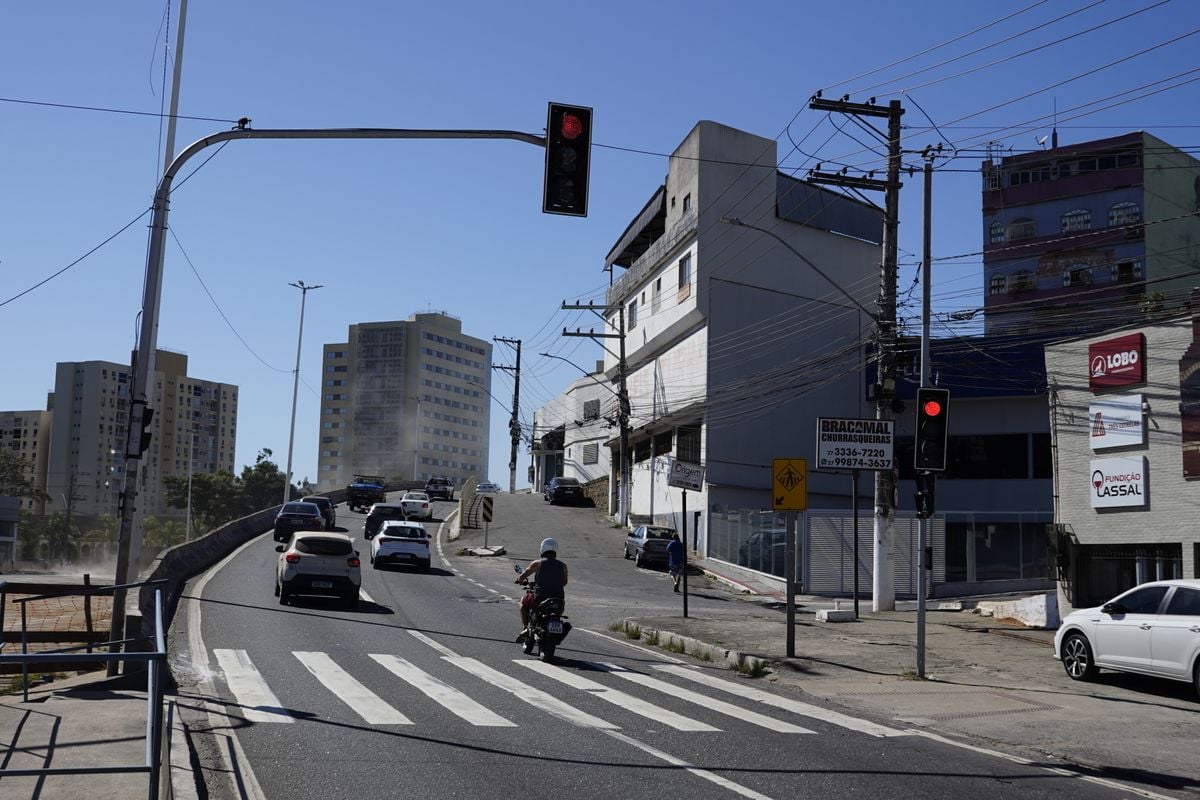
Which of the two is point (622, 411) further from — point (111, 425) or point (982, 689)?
point (111, 425)

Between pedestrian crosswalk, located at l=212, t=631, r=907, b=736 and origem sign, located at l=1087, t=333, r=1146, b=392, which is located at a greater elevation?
origem sign, located at l=1087, t=333, r=1146, b=392

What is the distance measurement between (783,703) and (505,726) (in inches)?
150

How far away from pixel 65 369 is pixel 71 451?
1166cm

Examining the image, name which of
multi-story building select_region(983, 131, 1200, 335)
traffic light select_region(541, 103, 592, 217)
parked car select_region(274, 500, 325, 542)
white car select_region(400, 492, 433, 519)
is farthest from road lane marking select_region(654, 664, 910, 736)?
multi-story building select_region(983, 131, 1200, 335)

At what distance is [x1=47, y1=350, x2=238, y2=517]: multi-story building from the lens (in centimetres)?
15350

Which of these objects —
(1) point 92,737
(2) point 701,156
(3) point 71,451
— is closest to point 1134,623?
(1) point 92,737

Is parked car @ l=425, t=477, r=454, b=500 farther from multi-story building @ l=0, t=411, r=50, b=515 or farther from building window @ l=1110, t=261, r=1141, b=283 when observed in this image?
multi-story building @ l=0, t=411, r=50, b=515

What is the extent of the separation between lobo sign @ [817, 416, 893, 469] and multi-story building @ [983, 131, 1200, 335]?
42.3m

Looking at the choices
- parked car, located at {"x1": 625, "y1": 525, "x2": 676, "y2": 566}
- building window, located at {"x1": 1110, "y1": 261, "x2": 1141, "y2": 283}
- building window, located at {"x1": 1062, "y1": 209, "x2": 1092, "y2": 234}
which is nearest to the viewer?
parked car, located at {"x1": 625, "y1": 525, "x2": 676, "y2": 566}

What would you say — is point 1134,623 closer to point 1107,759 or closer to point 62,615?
point 1107,759

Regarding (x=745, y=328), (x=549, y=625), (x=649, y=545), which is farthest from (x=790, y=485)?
(x=745, y=328)

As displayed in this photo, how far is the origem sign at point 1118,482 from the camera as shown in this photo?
20.6 metres

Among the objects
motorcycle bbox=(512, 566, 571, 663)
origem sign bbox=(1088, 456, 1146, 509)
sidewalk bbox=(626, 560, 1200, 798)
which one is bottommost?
sidewalk bbox=(626, 560, 1200, 798)

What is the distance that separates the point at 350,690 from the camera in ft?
39.6
